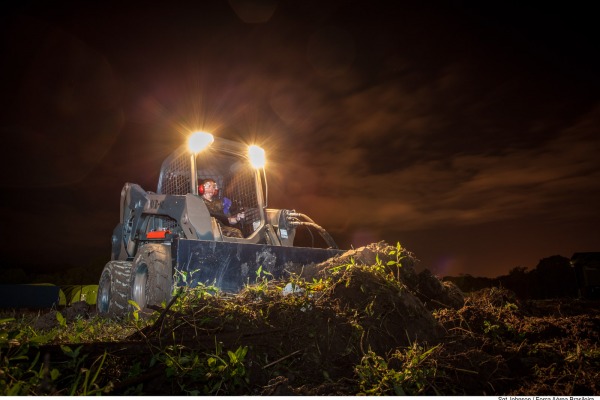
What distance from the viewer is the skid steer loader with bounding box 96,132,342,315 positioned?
15.9 ft

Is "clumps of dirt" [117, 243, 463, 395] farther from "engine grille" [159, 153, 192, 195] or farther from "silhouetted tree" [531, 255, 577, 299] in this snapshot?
"silhouetted tree" [531, 255, 577, 299]

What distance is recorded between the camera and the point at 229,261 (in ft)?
16.3

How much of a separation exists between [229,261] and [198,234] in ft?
2.43

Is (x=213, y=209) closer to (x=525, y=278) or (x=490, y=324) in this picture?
(x=490, y=324)

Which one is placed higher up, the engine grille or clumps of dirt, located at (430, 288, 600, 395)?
the engine grille

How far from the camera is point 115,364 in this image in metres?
2.57

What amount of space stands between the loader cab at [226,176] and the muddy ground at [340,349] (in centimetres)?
306

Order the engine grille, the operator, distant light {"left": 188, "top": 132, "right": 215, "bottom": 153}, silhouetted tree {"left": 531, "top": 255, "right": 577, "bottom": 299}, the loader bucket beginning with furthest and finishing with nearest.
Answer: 1. silhouetted tree {"left": 531, "top": 255, "right": 577, "bottom": 299}
2. the operator
3. the engine grille
4. distant light {"left": 188, "top": 132, "right": 215, "bottom": 153}
5. the loader bucket

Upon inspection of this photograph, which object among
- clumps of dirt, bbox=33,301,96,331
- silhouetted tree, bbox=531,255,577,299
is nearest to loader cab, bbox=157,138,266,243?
clumps of dirt, bbox=33,301,96,331

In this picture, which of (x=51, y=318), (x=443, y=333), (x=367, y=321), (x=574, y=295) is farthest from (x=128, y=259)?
(x=574, y=295)

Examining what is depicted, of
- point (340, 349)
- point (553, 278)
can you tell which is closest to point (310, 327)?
point (340, 349)

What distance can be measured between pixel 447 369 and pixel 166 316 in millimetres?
2295

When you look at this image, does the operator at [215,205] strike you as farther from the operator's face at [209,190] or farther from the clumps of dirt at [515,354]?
the clumps of dirt at [515,354]

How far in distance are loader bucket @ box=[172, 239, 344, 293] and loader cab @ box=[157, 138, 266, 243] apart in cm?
100
